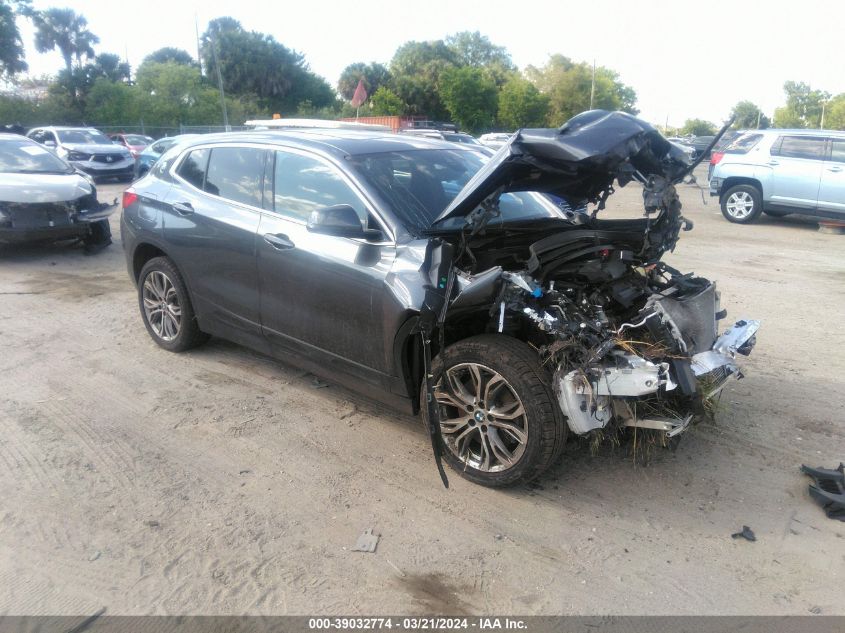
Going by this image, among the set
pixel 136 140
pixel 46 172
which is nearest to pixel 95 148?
pixel 136 140

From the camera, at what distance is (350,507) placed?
3.50m

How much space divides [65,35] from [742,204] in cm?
5746

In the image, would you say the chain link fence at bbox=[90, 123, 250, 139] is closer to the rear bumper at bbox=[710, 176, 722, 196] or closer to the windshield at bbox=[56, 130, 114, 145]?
the windshield at bbox=[56, 130, 114, 145]

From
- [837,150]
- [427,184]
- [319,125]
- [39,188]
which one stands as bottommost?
[39,188]

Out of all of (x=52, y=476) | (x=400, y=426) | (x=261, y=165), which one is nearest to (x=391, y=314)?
(x=400, y=426)

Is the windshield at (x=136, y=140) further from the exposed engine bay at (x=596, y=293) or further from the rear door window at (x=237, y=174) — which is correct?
the exposed engine bay at (x=596, y=293)

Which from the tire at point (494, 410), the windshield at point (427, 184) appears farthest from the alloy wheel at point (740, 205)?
the tire at point (494, 410)

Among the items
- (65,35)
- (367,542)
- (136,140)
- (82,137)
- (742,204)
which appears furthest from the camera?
(65,35)

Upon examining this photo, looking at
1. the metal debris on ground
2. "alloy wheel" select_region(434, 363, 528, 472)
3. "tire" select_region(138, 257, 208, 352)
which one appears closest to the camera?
the metal debris on ground

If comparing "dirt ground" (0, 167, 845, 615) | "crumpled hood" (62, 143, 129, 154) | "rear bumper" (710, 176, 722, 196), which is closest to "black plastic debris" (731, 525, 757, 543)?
"dirt ground" (0, 167, 845, 615)

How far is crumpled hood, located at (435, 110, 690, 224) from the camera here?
3.38 m

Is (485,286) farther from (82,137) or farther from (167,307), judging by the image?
(82,137)

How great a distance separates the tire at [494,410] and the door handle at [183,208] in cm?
247

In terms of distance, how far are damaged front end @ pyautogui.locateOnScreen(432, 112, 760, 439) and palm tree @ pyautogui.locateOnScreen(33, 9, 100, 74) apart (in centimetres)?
5952
